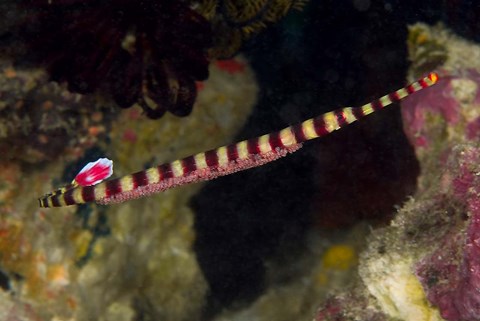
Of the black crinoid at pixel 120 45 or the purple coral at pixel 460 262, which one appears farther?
the black crinoid at pixel 120 45

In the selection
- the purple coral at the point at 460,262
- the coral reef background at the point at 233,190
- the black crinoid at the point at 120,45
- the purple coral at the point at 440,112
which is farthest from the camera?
the coral reef background at the point at 233,190

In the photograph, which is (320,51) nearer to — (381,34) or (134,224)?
(381,34)

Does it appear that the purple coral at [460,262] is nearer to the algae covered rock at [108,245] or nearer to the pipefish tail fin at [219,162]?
the pipefish tail fin at [219,162]

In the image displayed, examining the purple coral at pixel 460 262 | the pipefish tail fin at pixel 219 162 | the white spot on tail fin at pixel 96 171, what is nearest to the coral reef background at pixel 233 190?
the purple coral at pixel 460 262

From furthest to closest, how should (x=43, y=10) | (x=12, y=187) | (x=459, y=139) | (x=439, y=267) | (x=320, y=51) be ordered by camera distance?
(x=320, y=51)
(x=12, y=187)
(x=459, y=139)
(x=43, y=10)
(x=439, y=267)

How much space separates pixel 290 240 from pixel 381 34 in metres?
2.36

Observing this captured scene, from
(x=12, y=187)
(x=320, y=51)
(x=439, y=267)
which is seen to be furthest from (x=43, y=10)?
(x=439, y=267)

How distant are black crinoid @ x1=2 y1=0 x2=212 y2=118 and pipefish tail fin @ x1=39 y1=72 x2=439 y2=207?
3.97 feet

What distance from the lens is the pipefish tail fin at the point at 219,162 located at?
3.27 metres

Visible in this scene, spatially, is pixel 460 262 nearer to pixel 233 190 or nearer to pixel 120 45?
pixel 233 190

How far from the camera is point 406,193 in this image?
4.81 metres

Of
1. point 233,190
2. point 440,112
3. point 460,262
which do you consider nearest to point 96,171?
point 233,190

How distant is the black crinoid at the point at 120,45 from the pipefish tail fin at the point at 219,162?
47.6 inches

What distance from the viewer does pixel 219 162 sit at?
354 centimetres
